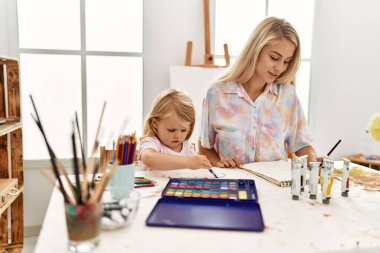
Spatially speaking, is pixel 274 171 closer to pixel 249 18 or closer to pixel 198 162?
pixel 198 162

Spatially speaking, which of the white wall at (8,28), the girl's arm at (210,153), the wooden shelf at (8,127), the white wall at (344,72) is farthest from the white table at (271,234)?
the white wall at (344,72)

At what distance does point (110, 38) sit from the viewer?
96.4 inches

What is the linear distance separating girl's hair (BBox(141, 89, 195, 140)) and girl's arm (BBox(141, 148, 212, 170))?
7.9 inches

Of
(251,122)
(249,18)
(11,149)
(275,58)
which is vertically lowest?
(11,149)

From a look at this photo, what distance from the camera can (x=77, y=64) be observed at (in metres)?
2.42

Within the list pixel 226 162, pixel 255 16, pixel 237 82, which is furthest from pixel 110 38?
pixel 226 162

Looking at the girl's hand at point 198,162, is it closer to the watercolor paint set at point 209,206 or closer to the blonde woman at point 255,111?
the watercolor paint set at point 209,206

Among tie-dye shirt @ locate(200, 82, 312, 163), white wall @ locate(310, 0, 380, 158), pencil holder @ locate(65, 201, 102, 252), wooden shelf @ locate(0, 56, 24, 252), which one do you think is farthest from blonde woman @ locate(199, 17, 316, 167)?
white wall @ locate(310, 0, 380, 158)

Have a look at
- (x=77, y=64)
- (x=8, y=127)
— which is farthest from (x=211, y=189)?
(x=77, y=64)

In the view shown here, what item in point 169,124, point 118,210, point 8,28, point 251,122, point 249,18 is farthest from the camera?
point 249,18

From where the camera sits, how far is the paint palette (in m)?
0.85

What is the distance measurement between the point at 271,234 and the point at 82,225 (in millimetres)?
362

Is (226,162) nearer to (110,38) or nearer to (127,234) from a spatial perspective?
(127,234)

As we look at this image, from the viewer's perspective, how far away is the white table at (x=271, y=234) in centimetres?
61
